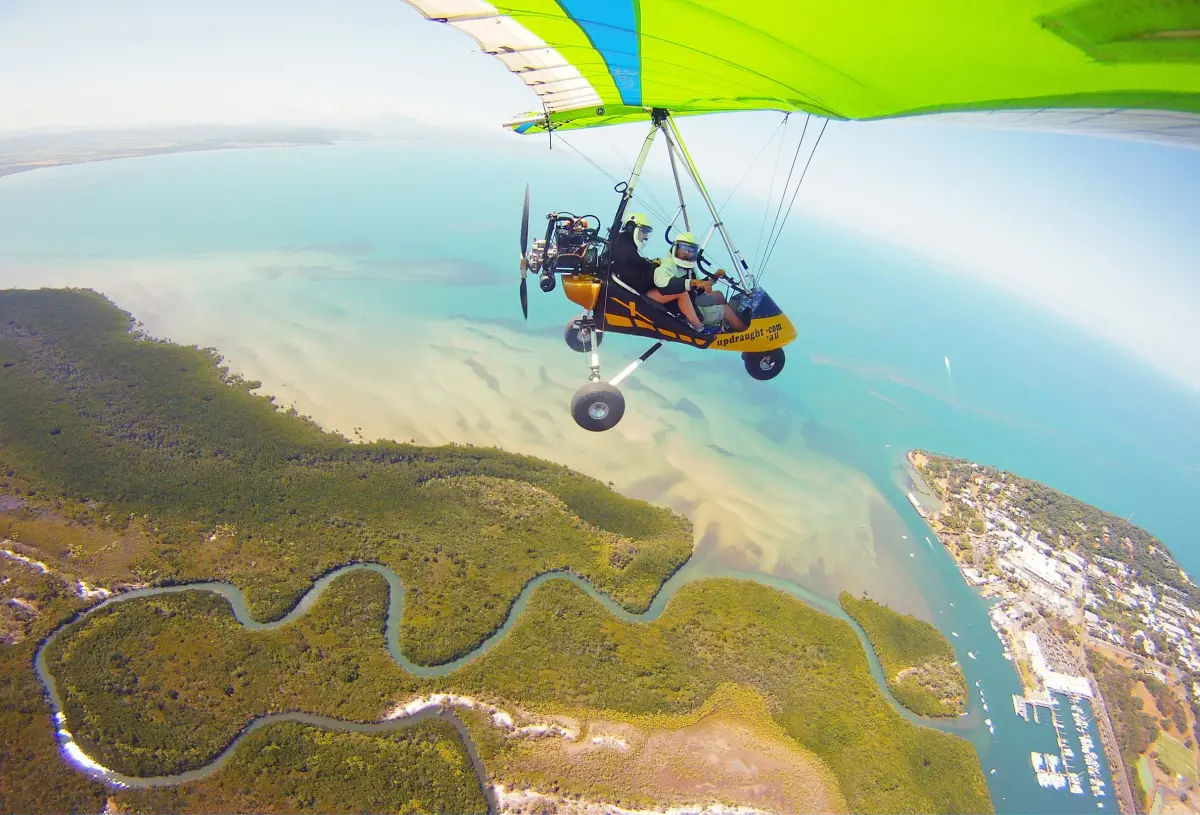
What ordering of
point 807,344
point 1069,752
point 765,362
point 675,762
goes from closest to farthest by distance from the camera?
1. point 765,362
2. point 675,762
3. point 1069,752
4. point 807,344

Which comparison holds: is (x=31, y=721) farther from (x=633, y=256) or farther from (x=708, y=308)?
(x=708, y=308)

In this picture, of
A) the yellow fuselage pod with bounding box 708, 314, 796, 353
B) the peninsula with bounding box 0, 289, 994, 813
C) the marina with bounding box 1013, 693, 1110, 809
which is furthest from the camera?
the marina with bounding box 1013, 693, 1110, 809

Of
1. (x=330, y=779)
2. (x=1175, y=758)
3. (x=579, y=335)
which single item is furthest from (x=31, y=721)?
(x=1175, y=758)

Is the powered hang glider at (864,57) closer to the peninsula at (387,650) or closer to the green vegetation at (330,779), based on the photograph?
the green vegetation at (330,779)

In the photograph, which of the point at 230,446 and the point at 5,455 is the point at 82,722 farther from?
the point at 5,455

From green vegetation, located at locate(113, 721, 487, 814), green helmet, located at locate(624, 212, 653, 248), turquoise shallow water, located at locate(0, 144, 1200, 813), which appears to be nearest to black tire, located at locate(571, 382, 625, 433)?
green helmet, located at locate(624, 212, 653, 248)

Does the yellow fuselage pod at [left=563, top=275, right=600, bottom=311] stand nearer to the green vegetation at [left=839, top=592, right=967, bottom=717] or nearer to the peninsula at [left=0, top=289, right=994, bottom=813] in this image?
the peninsula at [left=0, top=289, right=994, bottom=813]
